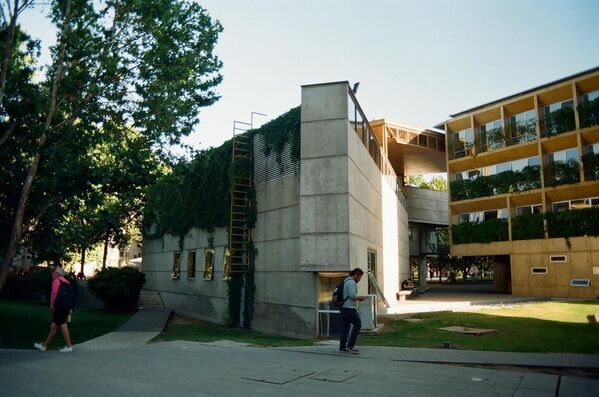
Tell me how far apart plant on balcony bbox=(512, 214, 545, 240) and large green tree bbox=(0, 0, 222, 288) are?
22410 millimetres

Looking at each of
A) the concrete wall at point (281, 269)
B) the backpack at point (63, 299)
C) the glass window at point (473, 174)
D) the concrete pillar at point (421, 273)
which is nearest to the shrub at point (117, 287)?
the concrete wall at point (281, 269)

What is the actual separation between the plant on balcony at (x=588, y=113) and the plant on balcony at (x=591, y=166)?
1.82 metres

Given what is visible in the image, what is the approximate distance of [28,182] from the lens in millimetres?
11930

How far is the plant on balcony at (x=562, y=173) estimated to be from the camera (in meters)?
27.0

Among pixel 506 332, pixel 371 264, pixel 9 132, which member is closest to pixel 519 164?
pixel 371 264

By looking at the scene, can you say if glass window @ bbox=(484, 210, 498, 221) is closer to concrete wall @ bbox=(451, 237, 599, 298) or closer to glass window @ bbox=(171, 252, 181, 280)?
concrete wall @ bbox=(451, 237, 599, 298)

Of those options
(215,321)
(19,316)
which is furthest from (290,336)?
(19,316)

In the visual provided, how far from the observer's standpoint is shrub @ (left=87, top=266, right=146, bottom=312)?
2225 cm

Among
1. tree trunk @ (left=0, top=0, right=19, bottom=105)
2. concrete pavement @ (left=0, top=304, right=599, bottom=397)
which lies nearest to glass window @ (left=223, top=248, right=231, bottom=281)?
concrete pavement @ (left=0, top=304, right=599, bottom=397)

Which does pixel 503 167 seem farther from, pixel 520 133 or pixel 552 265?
pixel 552 265

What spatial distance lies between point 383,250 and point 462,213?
14622 mm

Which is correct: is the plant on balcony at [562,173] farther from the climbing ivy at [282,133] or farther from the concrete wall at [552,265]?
the climbing ivy at [282,133]

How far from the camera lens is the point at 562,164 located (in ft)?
90.4

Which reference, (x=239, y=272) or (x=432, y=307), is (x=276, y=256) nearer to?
(x=239, y=272)
